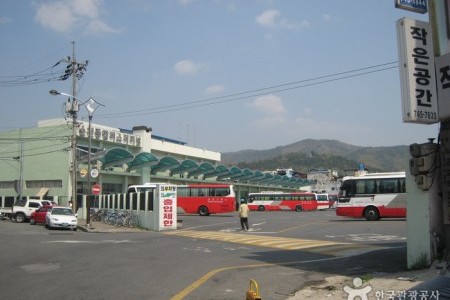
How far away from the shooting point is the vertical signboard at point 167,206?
2939cm

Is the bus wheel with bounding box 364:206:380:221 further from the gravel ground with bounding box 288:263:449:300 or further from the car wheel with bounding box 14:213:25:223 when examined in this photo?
the car wheel with bounding box 14:213:25:223

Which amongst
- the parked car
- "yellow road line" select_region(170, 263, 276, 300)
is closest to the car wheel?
the parked car

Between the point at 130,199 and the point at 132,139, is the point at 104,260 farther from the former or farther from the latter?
the point at 132,139

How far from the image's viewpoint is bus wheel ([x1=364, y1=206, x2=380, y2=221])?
104ft

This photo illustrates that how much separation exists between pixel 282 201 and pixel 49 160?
99.8ft

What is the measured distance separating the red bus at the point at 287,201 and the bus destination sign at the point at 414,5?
5480 cm

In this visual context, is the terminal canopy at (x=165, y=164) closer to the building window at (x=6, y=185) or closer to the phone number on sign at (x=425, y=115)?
the building window at (x=6, y=185)

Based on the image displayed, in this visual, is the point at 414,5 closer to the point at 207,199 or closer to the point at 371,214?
the point at 371,214

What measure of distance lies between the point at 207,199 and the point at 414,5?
38.2 metres

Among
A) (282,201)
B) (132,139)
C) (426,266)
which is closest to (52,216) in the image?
(426,266)

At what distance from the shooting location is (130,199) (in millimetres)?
34656

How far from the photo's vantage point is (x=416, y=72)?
971 cm

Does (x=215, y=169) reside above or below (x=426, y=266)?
above

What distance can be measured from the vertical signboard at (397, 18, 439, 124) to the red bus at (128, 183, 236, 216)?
123ft
